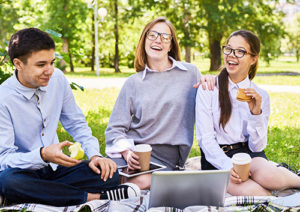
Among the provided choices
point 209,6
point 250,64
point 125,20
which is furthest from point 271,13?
point 250,64

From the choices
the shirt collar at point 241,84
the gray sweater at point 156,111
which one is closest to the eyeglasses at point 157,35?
the gray sweater at point 156,111

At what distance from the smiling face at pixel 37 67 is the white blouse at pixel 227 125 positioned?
140cm

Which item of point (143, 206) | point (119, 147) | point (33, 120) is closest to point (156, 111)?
point (119, 147)

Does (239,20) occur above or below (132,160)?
above

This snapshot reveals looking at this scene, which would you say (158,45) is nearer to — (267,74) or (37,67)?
(37,67)

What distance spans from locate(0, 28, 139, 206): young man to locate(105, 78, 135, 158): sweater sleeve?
31 centimetres

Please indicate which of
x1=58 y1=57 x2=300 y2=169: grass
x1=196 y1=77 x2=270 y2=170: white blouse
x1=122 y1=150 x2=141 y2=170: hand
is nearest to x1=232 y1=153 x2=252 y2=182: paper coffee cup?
x1=196 y1=77 x2=270 y2=170: white blouse

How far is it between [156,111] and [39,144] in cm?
112

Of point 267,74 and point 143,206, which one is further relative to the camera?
point 267,74

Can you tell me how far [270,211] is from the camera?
289 cm

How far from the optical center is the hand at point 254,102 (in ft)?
10.9

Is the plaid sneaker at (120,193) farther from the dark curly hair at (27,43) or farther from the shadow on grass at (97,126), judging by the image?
the shadow on grass at (97,126)

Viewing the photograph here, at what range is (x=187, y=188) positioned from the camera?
2881 mm

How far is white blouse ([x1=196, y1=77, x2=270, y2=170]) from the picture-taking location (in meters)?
3.58
